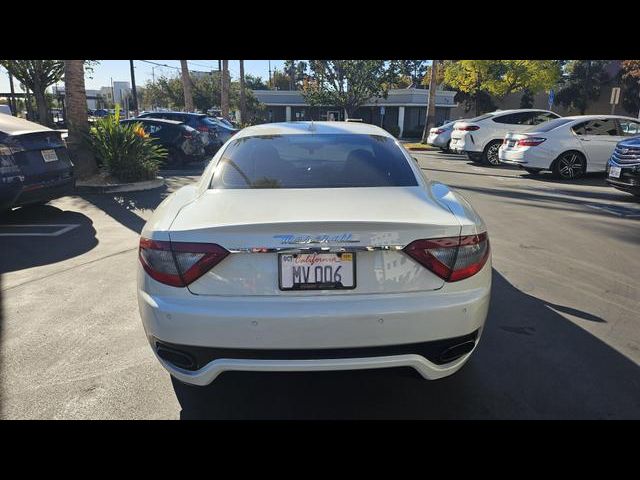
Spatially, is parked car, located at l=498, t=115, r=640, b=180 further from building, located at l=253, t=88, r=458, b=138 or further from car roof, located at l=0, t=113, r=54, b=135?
building, located at l=253, t=88, r=458, b=138

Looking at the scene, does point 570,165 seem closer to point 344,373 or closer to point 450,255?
point 450,255

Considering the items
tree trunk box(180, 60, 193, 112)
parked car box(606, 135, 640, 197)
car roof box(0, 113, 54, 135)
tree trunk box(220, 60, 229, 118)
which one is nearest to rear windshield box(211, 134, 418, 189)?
car roof box(0, 113, 54, 135)

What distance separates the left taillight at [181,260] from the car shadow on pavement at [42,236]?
3722 mm

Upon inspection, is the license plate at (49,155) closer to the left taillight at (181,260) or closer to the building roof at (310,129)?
the building roof at (310,129)

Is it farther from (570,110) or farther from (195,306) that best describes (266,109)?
(195,306)

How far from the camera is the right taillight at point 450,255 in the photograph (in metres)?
2.33

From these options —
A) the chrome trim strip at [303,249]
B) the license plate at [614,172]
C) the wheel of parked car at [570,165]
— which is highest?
the chrome trim strip at [303,249]

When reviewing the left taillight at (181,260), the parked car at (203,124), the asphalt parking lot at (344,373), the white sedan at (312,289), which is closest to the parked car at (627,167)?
the asphalt parking lot at (344,373)

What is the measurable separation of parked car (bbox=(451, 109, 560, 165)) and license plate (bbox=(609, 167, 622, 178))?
238 inches

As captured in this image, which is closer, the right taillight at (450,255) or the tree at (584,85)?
the right taillight at (450,255)

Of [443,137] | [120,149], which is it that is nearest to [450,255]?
[120,149]

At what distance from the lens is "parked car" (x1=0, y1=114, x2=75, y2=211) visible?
6484mm

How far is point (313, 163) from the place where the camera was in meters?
3.46

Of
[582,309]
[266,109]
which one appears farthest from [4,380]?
[266,109]
